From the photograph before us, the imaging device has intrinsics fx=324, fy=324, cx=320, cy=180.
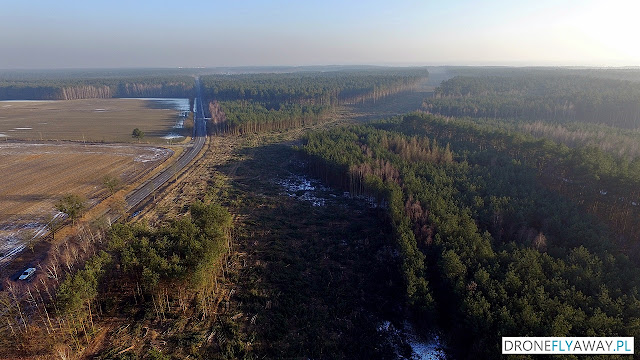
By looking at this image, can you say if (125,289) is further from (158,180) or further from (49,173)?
(49,173)

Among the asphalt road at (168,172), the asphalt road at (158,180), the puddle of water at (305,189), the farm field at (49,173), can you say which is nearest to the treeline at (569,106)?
the puddle of water at (305,189)

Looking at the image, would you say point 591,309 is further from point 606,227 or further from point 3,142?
point 3,142

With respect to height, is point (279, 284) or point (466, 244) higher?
point (466, 244)

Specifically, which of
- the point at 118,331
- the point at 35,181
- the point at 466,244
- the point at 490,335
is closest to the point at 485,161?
the point at 466,244

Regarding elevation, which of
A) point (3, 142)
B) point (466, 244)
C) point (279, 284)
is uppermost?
point (3, 142)

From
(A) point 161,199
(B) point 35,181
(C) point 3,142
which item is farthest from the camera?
(C) point 3,142

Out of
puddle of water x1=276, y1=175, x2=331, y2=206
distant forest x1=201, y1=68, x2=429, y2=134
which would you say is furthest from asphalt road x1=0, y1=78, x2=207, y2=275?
puddle of water x1=276, y1=175, x2=331, y2=206

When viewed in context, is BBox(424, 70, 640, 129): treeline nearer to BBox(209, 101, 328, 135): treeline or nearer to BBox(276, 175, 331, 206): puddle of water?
BBox(209, 101, 328, 135): treeline
